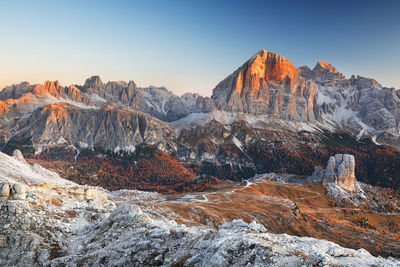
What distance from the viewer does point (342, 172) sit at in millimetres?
169000

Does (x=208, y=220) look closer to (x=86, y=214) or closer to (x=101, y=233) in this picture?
(x=86, y=214)

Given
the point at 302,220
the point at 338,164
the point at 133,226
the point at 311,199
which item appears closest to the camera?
the point at 133,226

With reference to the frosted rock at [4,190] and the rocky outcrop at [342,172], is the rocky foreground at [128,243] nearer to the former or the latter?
the frosted rock at [4,190]

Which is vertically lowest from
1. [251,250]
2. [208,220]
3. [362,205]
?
[362,205]

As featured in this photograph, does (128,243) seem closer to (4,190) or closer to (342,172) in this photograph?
(4,190)

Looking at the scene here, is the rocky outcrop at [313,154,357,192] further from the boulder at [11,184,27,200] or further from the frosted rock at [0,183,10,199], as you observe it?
the frosted rock at [0,183,10,199]

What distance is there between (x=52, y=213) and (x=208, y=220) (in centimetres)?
5142

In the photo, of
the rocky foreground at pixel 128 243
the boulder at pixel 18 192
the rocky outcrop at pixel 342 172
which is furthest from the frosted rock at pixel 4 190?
the rocky outcrop at pixel 342 172

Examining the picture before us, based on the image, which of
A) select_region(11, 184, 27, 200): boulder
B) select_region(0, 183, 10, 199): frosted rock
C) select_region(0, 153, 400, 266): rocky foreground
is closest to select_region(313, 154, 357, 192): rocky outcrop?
select_region(0, 153, 400, 266): rocky foreground

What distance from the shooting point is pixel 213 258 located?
1997 centimetres

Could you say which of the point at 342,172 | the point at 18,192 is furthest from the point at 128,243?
the point at 342,172

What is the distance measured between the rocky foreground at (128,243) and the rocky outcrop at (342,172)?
519ft

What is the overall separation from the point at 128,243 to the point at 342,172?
180m


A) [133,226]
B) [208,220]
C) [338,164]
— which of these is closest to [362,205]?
[338,164]
